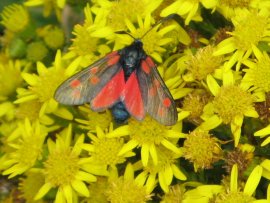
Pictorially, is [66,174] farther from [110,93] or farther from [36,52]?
[36,52]

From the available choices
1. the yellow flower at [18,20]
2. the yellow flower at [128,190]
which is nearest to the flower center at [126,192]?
the yellow flower at [128,190]

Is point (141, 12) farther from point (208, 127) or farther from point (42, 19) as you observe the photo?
point (42, 19)

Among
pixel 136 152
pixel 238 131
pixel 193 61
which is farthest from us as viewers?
pixel 136 152

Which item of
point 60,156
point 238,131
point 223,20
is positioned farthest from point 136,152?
point 223,20

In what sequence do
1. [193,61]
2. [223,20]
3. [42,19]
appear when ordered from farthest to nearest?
[42,19]
[223,20]
[193,61]


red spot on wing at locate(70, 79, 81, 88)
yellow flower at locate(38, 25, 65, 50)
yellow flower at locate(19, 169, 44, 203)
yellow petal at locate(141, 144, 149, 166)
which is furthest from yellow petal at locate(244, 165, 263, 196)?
yellow flower at locate(38, 25, 65, 50)

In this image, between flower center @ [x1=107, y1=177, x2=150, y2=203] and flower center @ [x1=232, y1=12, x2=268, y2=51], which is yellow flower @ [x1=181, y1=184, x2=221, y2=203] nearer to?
flower center @ [x1=107, y1=177, x2=150, y2=203]

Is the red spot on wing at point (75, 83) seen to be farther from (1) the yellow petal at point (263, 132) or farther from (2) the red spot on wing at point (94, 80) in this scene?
(1) the yellow petal at point (263, 132)
